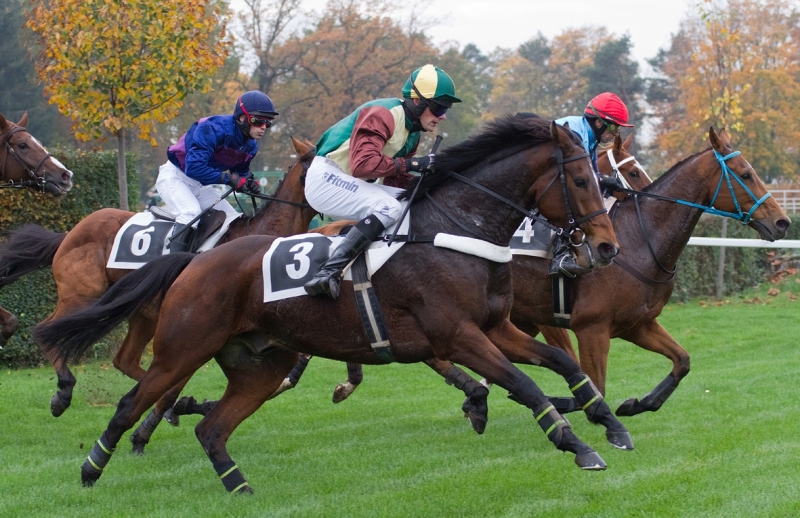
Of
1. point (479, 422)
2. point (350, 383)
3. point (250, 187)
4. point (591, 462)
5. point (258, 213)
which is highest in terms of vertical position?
point (250, 187)

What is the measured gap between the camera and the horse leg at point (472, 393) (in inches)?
226

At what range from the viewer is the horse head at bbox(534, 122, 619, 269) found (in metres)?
4.57

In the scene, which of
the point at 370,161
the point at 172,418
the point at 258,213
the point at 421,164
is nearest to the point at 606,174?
the point at 258,213

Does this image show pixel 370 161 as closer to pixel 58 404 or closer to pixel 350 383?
pixel 350 383

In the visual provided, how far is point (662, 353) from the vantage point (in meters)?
6.61

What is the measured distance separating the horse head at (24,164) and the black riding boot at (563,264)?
397cm

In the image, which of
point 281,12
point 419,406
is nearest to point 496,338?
point 419,406

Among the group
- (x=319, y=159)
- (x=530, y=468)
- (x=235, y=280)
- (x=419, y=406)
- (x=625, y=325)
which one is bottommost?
(x=419, y=406)

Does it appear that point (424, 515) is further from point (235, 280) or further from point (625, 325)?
point (625, 325)

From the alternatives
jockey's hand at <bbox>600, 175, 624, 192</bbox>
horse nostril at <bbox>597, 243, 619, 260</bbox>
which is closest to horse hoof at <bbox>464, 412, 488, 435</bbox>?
horse nostril at <bbox>597, 243, 619, 260</bbox>

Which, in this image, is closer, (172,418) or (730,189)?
(730,189)

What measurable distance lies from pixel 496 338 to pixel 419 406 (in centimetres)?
295

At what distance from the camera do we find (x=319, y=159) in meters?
5.34

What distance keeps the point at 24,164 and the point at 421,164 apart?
4.04 meters
